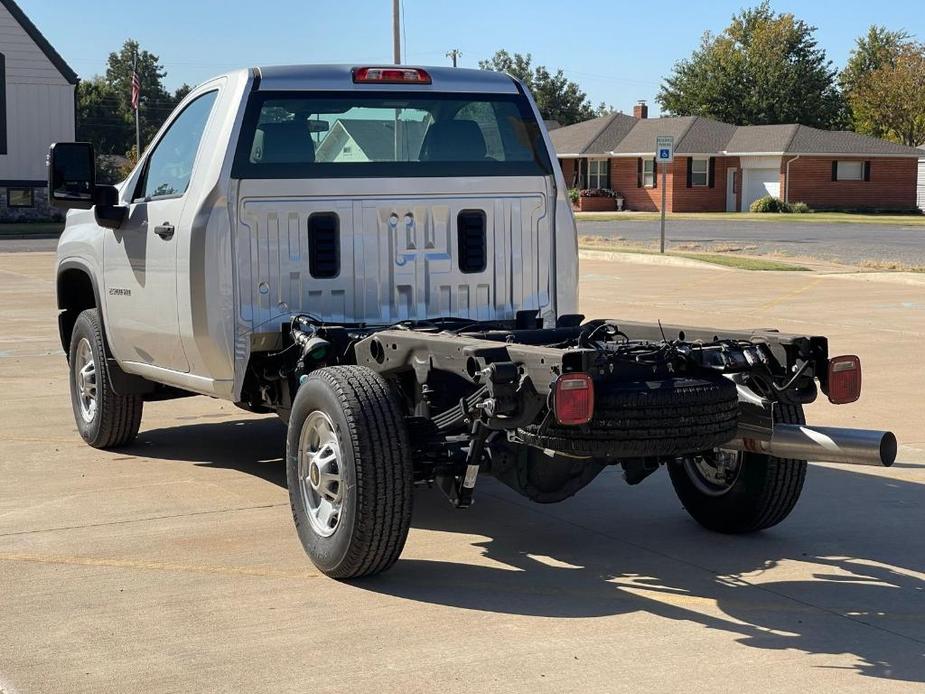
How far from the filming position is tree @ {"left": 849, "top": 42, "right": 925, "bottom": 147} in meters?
81.0

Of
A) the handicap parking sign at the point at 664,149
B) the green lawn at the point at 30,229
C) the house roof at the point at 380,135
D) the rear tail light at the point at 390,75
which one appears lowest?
the green lawn at the point at 30,229

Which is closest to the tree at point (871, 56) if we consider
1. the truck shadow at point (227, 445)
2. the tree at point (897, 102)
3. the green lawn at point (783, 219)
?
the tree at point (897, 102)

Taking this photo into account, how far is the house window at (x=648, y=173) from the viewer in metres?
62.7

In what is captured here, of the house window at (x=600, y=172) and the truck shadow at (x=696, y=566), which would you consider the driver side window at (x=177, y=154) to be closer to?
the truck shadow at (x=696, y=566)

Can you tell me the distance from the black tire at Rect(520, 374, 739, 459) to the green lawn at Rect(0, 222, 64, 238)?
39.9 meters

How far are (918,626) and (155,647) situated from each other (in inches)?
113

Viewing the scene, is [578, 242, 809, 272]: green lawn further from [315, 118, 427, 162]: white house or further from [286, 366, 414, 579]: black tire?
[286, 366, 414, 579]: black tire

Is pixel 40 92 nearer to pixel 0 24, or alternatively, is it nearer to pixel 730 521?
pixel 0 24

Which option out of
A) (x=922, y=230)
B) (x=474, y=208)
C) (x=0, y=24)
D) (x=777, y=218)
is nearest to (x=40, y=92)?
(x=0, y=24)

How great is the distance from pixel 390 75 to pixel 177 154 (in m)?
1.30

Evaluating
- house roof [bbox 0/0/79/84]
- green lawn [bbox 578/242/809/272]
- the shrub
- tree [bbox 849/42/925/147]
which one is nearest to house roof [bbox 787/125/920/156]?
the shrub

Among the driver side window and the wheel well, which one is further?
the wheel well

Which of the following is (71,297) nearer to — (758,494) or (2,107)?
(758,494)

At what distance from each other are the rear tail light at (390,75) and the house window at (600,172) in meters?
58.7
